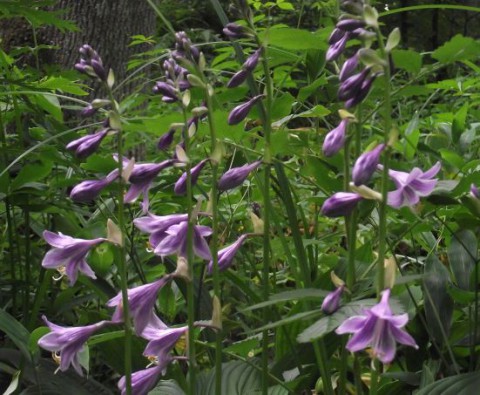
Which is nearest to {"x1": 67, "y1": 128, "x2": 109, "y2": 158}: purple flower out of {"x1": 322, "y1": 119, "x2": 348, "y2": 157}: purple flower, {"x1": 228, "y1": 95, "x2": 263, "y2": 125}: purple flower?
{"x1": 228, "y1": 95, "x2": 263, "y2": 125}: purple flower

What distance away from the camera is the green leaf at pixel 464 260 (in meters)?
1.59

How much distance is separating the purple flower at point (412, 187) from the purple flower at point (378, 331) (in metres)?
0.18

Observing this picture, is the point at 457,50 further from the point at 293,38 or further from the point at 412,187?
the point at 412,187

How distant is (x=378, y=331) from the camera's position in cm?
95

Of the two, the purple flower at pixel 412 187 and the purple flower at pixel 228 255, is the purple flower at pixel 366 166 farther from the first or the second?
the purple flower at pixel 228 255

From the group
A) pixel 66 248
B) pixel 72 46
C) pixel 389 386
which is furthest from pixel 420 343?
pixel 72 46

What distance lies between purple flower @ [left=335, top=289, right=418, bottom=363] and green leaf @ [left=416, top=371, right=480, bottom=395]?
33 cm

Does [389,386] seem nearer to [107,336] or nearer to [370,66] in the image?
[107,336]

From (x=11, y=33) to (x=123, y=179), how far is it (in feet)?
13.2

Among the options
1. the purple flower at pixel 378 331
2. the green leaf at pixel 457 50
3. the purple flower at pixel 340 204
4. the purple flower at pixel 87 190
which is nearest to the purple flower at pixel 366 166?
the purple flower at pixel 340 204

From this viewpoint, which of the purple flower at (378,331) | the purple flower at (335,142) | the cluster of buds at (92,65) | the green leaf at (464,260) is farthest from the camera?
the green leaf at (464,260)

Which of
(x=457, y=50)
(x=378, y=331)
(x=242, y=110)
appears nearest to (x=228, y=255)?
(x=242, y=110)

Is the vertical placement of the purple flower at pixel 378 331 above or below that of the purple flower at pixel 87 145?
below

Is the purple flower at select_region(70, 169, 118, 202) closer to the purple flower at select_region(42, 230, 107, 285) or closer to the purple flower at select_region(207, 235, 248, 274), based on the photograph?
the purple flower at select_region(42, 230, 107, 285)
